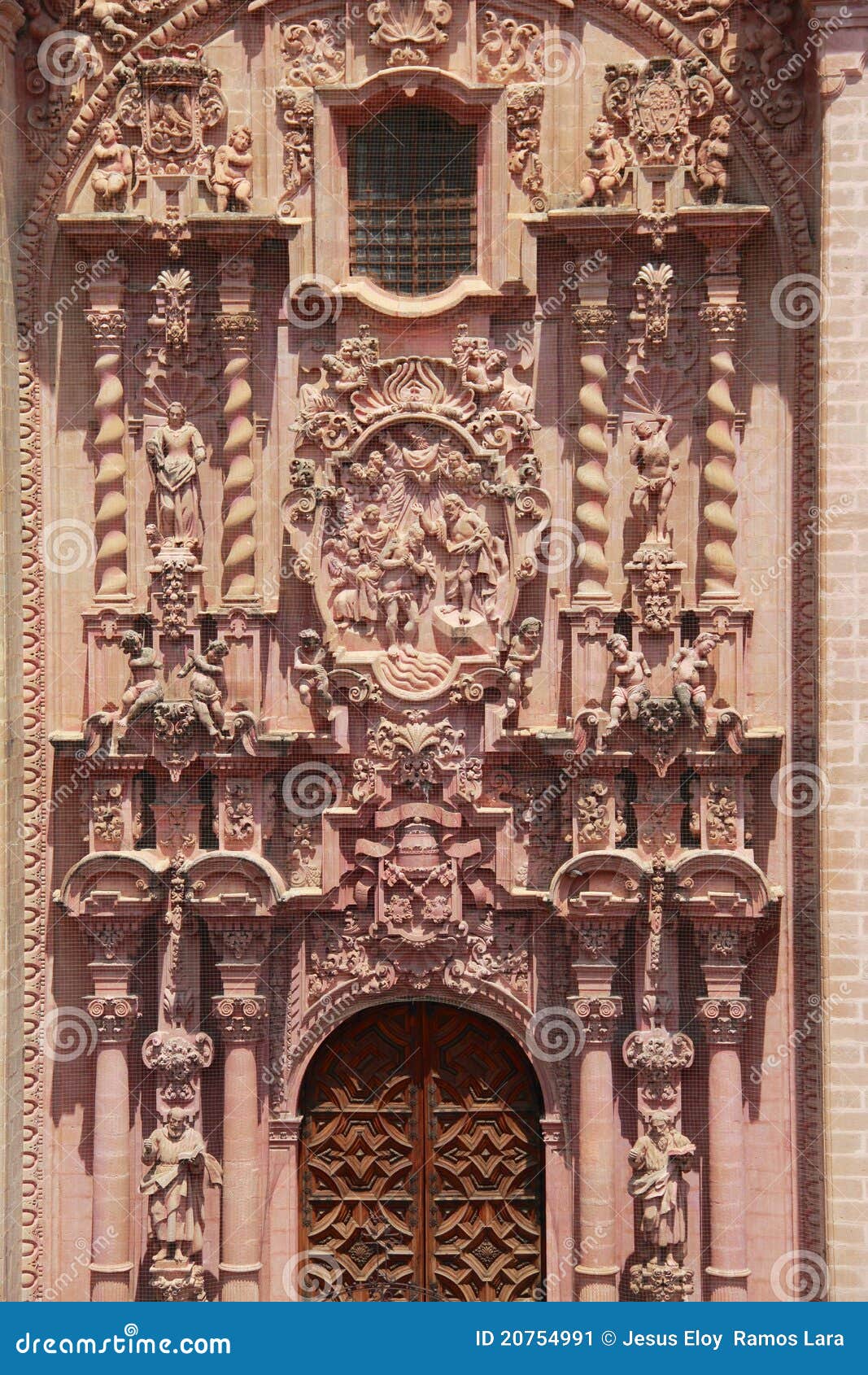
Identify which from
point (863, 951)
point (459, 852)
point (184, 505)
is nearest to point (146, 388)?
point (184, 505)

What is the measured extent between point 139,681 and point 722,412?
14.5 ft

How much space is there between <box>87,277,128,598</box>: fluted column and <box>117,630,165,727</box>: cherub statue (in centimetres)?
39

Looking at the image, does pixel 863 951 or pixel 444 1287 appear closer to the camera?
pixel 863 951

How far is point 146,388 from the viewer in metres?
13.5

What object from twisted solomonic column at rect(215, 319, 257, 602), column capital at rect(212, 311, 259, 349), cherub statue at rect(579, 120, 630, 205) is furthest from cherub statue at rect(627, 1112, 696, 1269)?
cherub statue at rect(579, 120, 630, 205)

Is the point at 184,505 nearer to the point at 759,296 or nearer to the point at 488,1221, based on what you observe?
the point at 759,296

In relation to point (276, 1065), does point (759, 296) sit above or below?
above

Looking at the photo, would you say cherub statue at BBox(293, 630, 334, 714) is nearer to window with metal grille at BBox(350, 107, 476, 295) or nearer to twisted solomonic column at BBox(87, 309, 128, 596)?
twisted solomonic column at BBox(87, 309, 128, 596)

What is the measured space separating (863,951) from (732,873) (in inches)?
40.3

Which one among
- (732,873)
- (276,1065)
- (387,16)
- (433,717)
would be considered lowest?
(276,1065)

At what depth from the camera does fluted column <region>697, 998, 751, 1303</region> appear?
13.0 metres

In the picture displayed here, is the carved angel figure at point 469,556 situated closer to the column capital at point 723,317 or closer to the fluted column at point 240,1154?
the column capital at point 723,317

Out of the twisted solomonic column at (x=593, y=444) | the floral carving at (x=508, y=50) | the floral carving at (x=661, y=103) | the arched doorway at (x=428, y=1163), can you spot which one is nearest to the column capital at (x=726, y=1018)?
the arched doorway at (x=428, y=1163)

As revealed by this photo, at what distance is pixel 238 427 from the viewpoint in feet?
43.7
